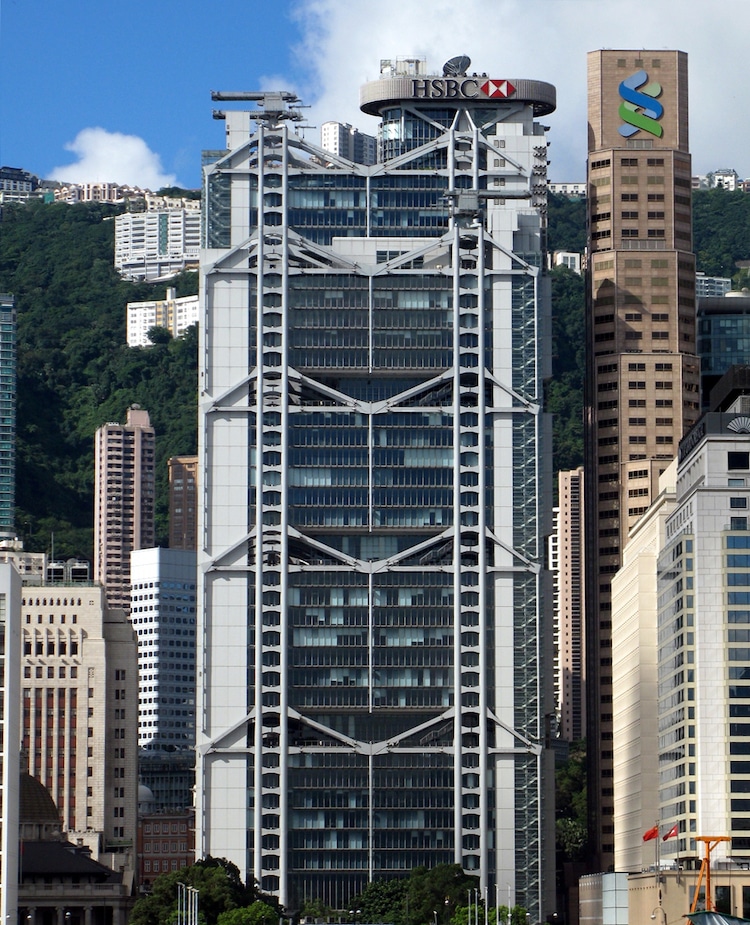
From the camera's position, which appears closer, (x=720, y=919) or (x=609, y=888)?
(x=609, y=888)
